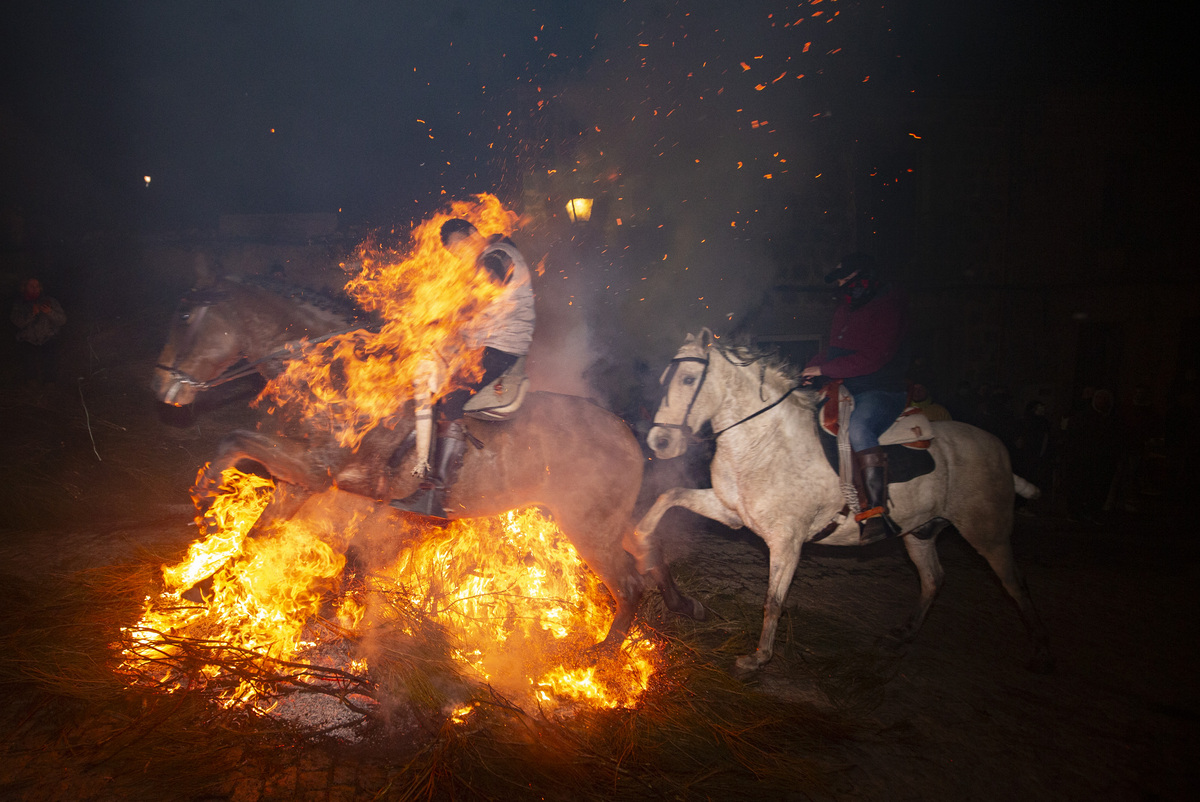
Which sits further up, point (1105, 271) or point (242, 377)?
point (1105, 271)

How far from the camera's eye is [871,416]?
14.1 ft

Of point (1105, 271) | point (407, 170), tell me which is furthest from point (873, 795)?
point (407, 170)

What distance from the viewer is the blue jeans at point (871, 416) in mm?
4258

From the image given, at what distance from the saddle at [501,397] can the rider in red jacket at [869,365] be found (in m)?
2.44

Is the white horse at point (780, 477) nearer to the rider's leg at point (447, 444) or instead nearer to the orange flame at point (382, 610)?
the orange flame at point (382, 610)

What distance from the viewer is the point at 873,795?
3092mm

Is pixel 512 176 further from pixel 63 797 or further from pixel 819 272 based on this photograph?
pixel 63 797

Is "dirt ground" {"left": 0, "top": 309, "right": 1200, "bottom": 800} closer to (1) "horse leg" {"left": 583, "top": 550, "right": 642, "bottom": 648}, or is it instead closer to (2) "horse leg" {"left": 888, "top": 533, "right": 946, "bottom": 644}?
(2) "horse leg" {"left": 888, "top": 533, "right": 946, "bottom": 644}

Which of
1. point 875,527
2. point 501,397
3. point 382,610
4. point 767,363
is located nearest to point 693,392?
point 767,363

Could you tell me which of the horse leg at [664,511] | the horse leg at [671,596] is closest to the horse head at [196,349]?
the horse leg at [664,511]

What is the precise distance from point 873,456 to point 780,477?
0.77 m

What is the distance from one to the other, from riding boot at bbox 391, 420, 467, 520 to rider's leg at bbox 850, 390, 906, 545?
124 inches

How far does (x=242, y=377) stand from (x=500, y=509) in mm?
2078

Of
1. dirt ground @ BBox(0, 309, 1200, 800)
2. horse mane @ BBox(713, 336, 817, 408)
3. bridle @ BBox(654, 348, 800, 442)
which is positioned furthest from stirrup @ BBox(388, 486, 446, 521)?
horse mane @ BBox(713, 336, 817, 408)
